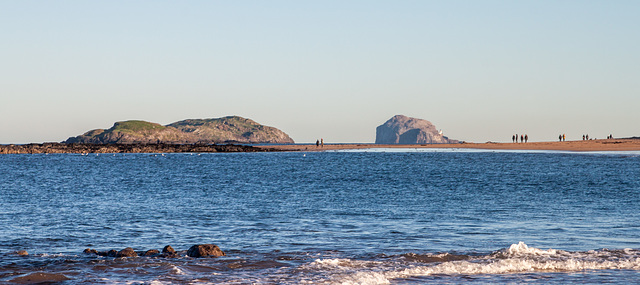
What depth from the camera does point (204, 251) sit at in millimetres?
20203

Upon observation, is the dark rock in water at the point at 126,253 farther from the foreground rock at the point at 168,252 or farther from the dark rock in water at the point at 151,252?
the dark rock in water at the point at 151,252

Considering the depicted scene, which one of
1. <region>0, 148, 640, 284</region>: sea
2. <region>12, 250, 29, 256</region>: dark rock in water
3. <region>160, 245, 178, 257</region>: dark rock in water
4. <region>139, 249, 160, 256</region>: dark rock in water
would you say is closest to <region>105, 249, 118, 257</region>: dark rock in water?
<region>0, 148, 640, 284</region>: sea

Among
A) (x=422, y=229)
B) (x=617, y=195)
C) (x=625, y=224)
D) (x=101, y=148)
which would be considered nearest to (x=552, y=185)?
(x=617, y=195)

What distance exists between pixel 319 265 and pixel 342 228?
7.77 m

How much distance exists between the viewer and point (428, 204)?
36.2 m

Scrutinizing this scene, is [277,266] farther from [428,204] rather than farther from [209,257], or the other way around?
[428,204]

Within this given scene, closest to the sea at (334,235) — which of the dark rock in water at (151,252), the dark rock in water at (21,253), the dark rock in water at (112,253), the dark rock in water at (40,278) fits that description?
the dark rock in water at (40,278)

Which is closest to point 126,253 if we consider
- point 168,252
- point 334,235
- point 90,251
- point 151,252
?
point 151,252

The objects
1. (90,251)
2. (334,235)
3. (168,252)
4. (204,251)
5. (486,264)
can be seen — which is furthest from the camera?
(334,235)

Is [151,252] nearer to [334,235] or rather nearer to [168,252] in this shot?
[168,252]

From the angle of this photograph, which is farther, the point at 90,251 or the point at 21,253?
the point at 90,251

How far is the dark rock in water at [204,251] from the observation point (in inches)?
792

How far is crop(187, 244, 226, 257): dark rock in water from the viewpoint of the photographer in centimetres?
2012

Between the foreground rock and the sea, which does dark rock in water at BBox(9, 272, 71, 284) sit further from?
the foreground rock
